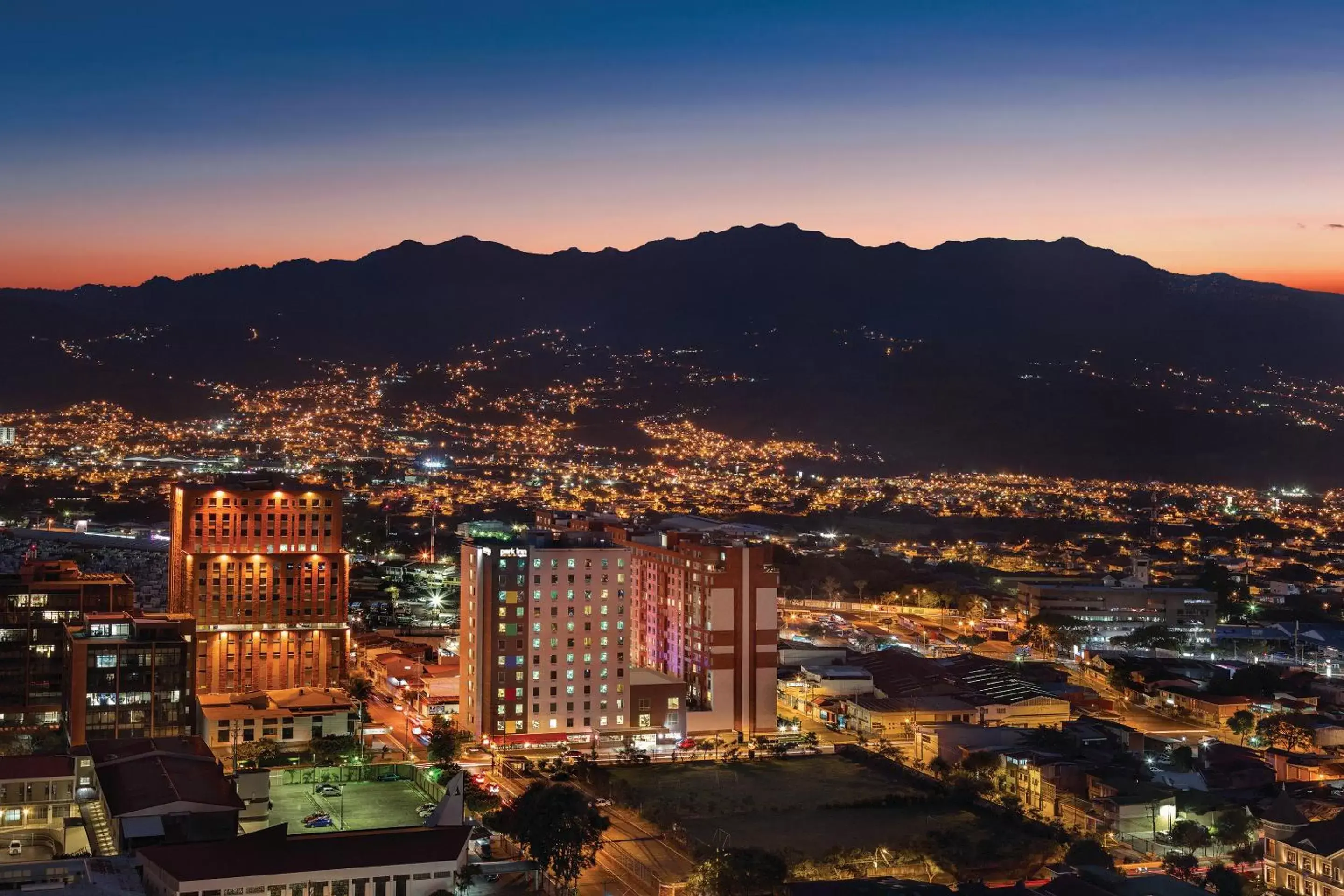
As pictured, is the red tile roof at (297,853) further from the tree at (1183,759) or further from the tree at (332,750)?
the tree at (1183,759)

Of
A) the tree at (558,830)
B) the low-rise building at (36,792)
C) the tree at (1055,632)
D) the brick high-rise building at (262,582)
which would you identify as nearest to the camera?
the tree at (558,830)

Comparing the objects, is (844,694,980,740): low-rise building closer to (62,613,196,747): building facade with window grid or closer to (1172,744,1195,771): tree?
(1172,744,1195,771): tree

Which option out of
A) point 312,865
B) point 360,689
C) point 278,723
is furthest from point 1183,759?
point 312,865

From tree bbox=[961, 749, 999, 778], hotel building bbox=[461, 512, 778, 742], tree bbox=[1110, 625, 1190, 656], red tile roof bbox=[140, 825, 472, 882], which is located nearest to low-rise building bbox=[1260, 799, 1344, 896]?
tree bbox=[961, 749, 999, 778]

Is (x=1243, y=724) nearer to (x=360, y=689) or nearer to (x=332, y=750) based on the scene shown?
(x=360, y=689)

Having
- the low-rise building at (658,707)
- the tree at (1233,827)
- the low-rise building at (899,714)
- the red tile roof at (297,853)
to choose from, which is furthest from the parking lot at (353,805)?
the tree at (1233,827)
